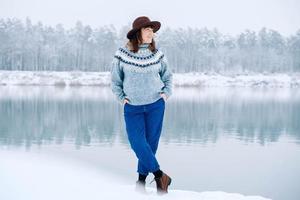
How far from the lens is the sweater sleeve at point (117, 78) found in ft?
12.6

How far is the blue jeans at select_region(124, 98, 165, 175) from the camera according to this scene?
3.88 metres

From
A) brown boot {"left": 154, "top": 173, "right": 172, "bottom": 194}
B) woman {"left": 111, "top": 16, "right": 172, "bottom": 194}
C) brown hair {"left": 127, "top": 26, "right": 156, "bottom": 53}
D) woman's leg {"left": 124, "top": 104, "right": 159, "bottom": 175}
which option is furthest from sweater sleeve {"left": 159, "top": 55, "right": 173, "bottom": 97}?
brown boot {"left": 154, "top": 173, "right": 172, "bottom": 194}

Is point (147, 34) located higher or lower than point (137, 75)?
higher

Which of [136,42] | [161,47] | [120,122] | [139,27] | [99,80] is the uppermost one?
[161,47]

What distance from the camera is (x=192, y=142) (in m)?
12.5

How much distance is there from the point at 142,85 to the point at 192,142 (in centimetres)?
886

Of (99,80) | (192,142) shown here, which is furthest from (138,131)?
(99,80)

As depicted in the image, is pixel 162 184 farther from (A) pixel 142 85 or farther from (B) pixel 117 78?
(B) pixel 117 78

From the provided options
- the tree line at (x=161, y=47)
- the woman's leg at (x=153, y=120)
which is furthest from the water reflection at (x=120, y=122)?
the tree line at (x=161, y=47)

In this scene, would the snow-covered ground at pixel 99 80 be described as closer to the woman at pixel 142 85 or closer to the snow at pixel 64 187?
the snow at pixel 64 187

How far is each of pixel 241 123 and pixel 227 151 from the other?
6134 mm

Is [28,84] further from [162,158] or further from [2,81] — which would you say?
[162,158]

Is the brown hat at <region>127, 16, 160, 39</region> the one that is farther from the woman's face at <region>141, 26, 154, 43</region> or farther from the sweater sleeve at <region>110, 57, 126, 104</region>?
the sweater sleeve at <region>110, 57, 126, 104</region>

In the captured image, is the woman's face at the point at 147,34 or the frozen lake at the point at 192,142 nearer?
the woman's face at the point at 147,34
